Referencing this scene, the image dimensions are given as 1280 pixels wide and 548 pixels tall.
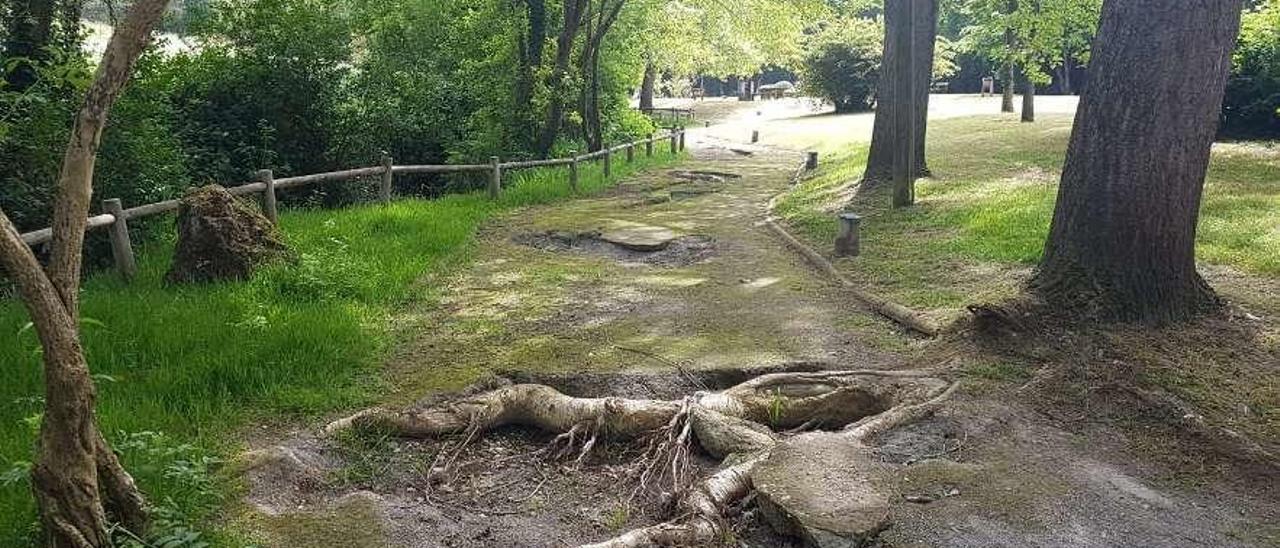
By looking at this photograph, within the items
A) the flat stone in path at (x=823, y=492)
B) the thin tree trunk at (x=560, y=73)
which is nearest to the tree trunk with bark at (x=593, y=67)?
the thin tree trunk at (x=560, y=73)

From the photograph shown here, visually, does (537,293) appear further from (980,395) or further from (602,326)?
(980,395)

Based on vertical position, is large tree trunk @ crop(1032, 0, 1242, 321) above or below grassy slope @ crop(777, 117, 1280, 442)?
above

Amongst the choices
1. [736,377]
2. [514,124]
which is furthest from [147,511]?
[514,124]

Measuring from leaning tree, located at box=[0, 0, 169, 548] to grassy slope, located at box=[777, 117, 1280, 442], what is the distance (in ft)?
17.5

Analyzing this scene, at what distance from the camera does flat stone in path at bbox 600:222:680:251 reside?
34.3ft

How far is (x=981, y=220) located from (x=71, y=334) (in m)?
9.40

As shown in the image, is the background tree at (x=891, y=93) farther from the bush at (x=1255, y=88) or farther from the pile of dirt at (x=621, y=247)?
the bush at (x=1255, y=88)

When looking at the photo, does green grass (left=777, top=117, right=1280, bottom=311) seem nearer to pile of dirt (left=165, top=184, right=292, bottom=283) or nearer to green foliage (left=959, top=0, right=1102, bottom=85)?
green foliage (left=959, top=0, right=1102, bottom=85)

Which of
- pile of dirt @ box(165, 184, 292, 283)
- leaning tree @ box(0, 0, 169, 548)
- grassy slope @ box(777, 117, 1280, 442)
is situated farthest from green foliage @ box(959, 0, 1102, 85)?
leaning tree @ box(0, 0, 169, 548)

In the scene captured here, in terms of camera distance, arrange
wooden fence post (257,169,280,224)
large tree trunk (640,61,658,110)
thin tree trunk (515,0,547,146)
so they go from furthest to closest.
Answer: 1. large tree trunk (640,61,658,110)
2. thin tree trunk (515,0,547,146)
3. wooden fence post (257,169,280,224)

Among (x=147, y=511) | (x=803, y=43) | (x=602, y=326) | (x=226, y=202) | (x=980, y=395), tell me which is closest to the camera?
(x=147, y=511)

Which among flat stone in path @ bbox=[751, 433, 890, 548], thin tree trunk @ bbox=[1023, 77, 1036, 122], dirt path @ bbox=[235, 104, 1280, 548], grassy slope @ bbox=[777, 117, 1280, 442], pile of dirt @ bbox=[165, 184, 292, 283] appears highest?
thin tree trunk @ bbox=[1023, 77, 1036, 122]

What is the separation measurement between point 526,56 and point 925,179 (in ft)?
27.6

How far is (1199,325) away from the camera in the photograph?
19.4 feet
